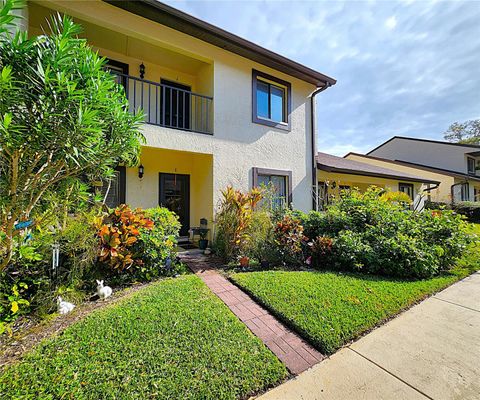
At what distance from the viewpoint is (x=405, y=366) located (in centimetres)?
Answer: 261

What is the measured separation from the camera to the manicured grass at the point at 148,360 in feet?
7.01

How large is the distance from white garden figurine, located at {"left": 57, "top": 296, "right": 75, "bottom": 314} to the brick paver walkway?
7.70ft

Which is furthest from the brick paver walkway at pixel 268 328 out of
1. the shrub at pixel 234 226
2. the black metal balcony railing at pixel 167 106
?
the black metal balcony railing at pixel 167 106

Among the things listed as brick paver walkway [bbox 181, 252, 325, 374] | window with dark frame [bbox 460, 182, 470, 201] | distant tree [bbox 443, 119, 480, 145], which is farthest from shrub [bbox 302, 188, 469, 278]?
distant tree [bbox 443, 119, 480, 145]

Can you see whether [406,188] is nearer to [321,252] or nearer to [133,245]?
[321,252]

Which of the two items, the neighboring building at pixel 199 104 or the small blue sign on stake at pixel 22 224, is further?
the neighboring building at pixel 199 104

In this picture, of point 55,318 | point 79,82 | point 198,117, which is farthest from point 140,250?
point 198,117

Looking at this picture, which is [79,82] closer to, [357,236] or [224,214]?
[224,214]

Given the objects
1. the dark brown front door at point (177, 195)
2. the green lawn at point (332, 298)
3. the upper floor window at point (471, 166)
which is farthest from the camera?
the upper floor window at point (471, 166)

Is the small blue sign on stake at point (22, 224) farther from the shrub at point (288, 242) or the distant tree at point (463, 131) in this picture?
the distant tree at point (463, 131)

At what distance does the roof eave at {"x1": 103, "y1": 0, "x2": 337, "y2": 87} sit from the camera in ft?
18.9

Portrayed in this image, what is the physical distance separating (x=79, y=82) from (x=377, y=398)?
4.81m

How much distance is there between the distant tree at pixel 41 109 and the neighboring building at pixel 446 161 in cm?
2719

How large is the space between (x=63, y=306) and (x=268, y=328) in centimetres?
324
